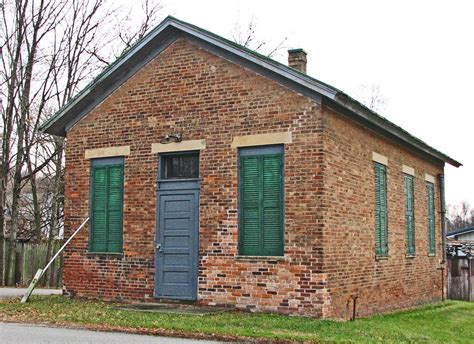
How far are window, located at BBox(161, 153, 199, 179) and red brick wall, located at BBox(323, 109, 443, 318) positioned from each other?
3.07 m

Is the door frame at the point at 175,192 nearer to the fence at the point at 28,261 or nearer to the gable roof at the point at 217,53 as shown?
the gable roof at the point at 217,53

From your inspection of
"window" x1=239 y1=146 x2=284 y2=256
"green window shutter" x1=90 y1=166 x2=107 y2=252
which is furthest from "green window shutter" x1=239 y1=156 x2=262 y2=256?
"green window shutter" x1=90 y1=166 x2=107 y2=252

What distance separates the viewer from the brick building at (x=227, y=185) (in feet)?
41.9

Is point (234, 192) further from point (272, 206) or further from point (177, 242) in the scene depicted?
point (177, 242)

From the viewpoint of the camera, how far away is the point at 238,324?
36.6ft

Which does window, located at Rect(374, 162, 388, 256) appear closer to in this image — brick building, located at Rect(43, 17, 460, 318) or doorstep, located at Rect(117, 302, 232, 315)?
brick building, located at Rect(43, 17, 460, 318)

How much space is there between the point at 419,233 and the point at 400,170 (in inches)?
93.6

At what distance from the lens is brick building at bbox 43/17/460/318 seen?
12773 mm

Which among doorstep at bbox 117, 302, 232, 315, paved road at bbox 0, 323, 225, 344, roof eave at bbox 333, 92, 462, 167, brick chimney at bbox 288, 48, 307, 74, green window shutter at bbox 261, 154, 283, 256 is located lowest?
paved road at bbox 0, 323, 225, 344

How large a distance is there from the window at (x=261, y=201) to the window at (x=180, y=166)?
4.10 ft

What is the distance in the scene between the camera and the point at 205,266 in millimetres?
13633

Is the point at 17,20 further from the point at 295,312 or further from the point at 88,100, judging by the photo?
the point at 295,312

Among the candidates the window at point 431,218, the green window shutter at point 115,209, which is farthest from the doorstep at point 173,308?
the window at point 431,218

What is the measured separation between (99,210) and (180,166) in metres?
2.42
